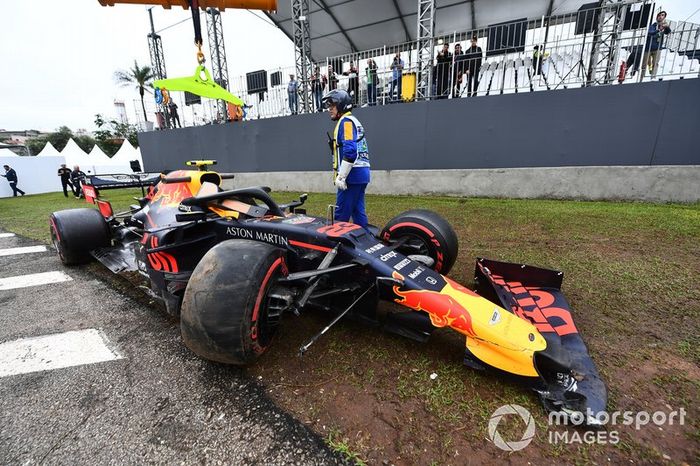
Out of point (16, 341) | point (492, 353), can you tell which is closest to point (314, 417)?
point (492, 353)

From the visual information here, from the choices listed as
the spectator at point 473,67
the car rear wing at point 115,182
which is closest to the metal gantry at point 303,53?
the spectator at point 473,67

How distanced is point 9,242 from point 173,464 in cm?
729

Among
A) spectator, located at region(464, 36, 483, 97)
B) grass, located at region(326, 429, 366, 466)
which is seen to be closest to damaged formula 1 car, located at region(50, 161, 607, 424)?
grass, located at region(326, 429, 366, 466)

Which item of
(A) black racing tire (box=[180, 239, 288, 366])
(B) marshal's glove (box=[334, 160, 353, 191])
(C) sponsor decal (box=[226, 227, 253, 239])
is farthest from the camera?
(B) marshal's glove (box=[334, 160, 353, 191])

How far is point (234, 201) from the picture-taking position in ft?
9.46

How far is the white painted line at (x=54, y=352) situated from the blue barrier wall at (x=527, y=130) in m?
8.26

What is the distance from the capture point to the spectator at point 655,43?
704cm

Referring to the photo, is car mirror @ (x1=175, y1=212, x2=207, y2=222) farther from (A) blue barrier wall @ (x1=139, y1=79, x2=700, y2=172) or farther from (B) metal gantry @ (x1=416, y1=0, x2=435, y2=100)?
(B) metal gantry @ (x1=416, y1=0, x2=435, y2=100)

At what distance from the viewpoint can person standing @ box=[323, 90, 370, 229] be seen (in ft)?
12.4

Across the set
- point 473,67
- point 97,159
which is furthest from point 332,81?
point 97,159

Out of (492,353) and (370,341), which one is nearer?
(492,353)

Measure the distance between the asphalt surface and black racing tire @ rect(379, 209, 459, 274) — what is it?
184 centimetres

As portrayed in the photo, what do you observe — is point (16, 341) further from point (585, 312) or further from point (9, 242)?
point (9, 242)

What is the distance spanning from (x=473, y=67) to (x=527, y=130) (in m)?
2.23
